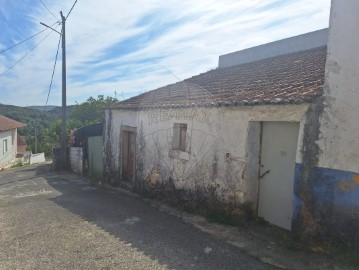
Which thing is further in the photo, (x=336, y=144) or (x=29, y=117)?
(x=29, y=117)

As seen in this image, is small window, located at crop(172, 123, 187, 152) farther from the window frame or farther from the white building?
the window frame

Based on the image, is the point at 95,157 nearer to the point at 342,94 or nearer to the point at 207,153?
the point at 207,153

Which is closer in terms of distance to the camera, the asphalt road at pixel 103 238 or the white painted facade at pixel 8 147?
the asphalt road at pixel 103 238

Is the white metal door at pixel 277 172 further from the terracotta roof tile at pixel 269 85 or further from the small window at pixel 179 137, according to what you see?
the small window at pixel 179 137

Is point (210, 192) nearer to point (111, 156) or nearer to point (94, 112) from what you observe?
point (111, 156)

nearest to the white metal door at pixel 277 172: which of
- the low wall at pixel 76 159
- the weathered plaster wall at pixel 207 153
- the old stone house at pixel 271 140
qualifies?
the old stone house at pixel 271 140

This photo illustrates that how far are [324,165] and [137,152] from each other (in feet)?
21.6

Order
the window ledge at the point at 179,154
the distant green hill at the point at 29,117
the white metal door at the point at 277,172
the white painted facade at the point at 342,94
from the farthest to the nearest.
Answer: the distant green hill at the point at 29,117 < the window ledge at the point at 179,154 < the white metal door at the point at 277,172 < the white painted facade at the point at 342,94

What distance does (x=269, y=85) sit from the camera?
7582 millimetres

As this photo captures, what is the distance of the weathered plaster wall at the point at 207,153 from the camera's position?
22.3 feet

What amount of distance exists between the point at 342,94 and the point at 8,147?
29876 mm

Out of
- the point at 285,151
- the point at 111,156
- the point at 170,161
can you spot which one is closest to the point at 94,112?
the point at 111,156

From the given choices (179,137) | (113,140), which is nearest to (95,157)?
(113,140)

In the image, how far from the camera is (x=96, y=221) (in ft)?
23.7
